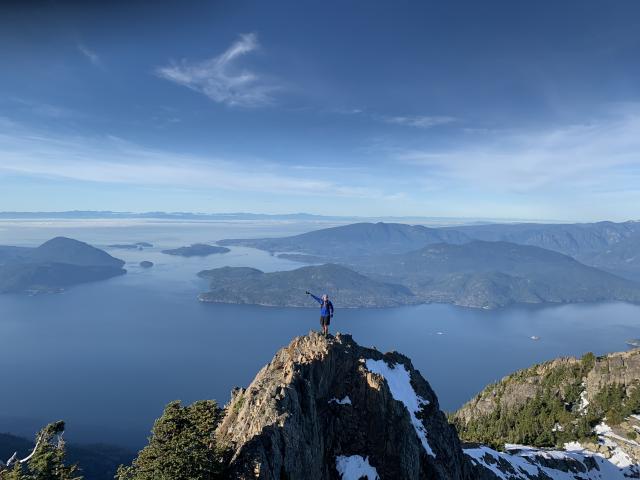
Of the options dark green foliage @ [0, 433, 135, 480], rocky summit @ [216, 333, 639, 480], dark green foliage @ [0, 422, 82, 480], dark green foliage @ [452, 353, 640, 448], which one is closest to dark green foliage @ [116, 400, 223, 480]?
rocky summit @ [216, 333, 639, 480]

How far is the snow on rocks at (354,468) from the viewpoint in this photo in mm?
36531

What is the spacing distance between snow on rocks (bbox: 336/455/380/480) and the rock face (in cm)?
9

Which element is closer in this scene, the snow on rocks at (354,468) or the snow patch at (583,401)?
the snow on rocks at (354,468)

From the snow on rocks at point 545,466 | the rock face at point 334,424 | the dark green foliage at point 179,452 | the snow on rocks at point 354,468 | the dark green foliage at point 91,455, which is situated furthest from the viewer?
the dark green foliage at point 91,455

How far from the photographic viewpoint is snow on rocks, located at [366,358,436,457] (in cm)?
4785

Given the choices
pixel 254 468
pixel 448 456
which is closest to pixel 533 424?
pixel 448 456

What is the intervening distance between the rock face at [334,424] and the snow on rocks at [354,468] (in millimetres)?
93

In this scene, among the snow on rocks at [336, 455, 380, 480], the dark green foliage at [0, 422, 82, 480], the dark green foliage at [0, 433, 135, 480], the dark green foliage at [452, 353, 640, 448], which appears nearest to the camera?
the dark green foliage at [0, 422, 82, 480]

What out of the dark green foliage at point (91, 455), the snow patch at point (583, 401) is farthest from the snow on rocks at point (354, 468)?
the dark green foliage at point (91, 455)

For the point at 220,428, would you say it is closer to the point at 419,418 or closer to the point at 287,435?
the point at 287,435

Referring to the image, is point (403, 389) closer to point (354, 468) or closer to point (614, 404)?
point (354, 468)

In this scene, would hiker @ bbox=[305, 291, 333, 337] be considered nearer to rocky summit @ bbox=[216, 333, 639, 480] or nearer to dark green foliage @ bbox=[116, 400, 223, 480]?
rocky summit @ bbox=[216, 333, 639, 480]

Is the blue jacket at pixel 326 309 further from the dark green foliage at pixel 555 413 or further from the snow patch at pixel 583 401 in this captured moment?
the snow patch at pixel 583 401

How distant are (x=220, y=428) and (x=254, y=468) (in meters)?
11.2
